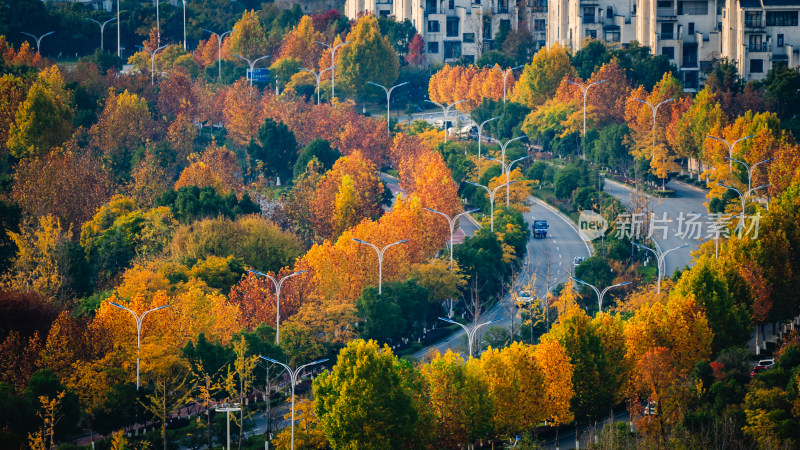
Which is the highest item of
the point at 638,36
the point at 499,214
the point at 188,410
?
the point at 638,36

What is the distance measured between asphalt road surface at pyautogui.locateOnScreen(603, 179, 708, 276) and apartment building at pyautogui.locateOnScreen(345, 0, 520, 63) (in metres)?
47.6

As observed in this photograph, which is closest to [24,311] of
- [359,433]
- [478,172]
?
[359,433]

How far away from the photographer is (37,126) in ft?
420

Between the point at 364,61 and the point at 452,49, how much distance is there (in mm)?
23719

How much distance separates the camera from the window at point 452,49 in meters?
175

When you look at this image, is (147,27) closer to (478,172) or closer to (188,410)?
(478,172)

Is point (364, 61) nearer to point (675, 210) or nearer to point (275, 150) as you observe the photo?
point (275, 150)

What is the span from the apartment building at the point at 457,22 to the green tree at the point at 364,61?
1748 centimetres

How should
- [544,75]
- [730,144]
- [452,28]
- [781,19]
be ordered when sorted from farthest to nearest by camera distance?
[452,28], [544,75], [781,19], [730,144]

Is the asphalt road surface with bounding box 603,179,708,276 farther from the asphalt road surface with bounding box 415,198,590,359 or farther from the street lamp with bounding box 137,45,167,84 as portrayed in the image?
the street lamp with bounding box 137,45,167,84

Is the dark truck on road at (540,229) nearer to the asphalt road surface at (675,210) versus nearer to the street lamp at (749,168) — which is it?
the asphalt road surface at (675,210)

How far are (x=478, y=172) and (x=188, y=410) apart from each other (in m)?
50.6

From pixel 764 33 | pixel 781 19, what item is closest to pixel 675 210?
pixel 764 33

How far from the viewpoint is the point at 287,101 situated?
145875mm
